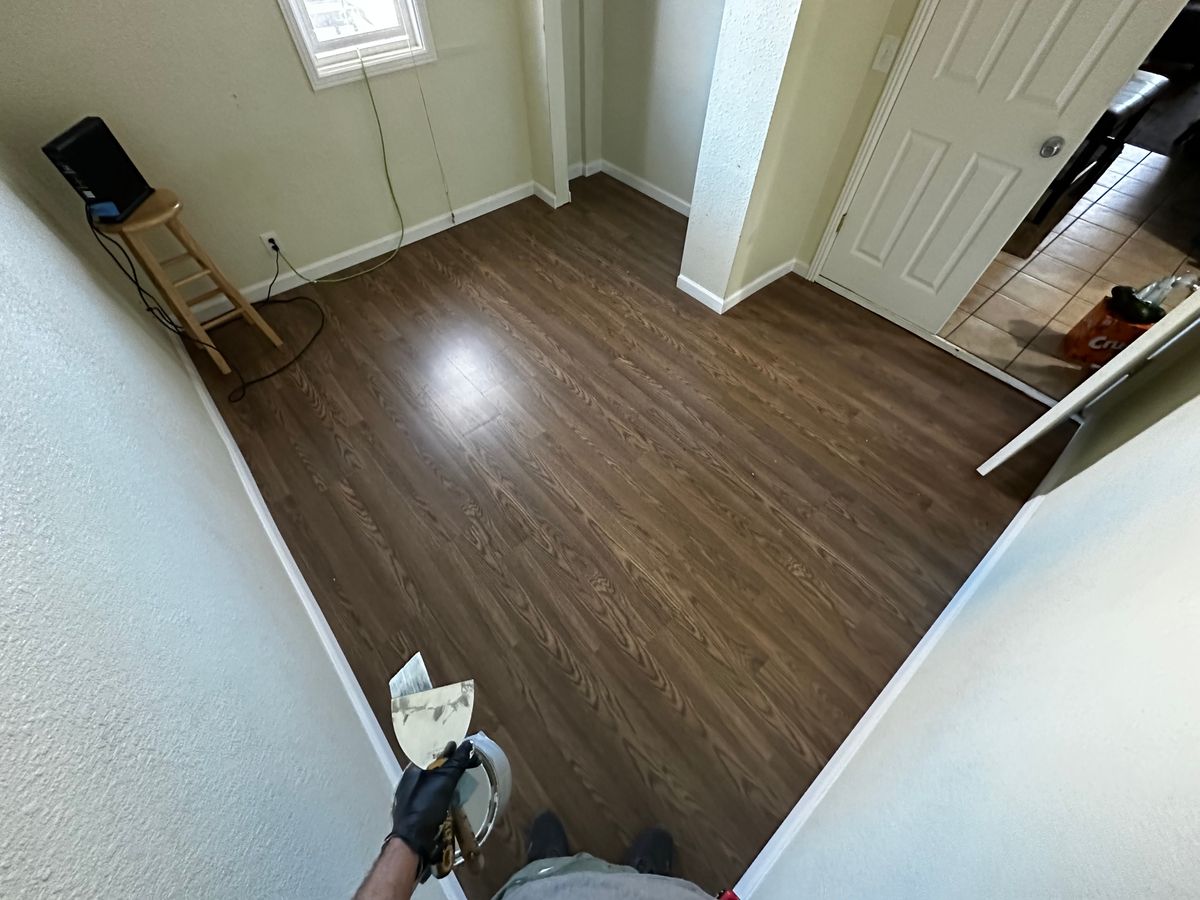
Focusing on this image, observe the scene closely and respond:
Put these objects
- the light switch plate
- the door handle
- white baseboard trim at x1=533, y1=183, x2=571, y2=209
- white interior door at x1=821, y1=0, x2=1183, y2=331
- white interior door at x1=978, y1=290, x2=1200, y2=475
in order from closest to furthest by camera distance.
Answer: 1. white interior door at x1=978, y1=290, x2=1200, y2=475
2. white interior door at x1=821, y1=0, x2=1183, y2=331
3. the door handle
4. the light switch plate
5. white baseboard trim at x1=533, y1=183, x2=571, y2=209

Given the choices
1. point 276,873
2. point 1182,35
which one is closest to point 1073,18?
point 276,873

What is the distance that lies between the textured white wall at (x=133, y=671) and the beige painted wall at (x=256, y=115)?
0.71 meters

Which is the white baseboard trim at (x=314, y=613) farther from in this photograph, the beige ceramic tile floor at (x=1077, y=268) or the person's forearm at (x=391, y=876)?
the beige ceramic tile floor at (x=1077, y=268)

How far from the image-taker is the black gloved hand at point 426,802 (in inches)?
30.6

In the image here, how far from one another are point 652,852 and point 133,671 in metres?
1.11

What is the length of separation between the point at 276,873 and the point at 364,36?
9.16 feet

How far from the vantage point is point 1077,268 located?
2648 mm

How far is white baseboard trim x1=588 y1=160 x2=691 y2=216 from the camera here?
3041mm

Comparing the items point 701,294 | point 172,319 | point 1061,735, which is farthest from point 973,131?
point 172,319

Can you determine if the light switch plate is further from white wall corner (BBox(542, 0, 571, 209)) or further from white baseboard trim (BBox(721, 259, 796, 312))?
white wall corner (BBox(542, 0, 571, 209))

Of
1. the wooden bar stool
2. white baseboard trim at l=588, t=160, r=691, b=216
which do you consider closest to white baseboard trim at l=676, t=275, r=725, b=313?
white baseboard trim at l=588, t=160, r=691, b=216

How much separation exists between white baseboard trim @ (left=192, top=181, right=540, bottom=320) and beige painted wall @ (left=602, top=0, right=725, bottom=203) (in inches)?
24.4

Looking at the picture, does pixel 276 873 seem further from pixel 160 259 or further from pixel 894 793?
pixel 160 259

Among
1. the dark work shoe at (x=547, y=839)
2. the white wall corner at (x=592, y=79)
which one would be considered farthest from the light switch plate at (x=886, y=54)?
the dark work shoe at (x=547, y=839)
